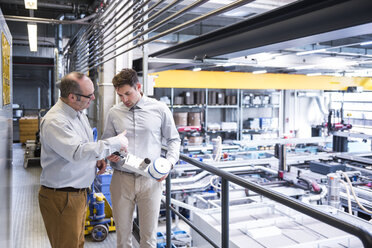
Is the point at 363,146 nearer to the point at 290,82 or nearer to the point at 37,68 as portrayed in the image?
the point at 290,82

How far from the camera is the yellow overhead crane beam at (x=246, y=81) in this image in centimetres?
699

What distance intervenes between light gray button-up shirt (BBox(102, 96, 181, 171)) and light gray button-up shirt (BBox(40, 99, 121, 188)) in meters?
0.27

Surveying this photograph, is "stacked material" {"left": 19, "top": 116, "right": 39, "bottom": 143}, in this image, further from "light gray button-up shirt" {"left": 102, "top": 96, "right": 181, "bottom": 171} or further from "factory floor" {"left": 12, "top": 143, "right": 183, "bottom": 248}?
"light gray button-up shirt" {"left": 102, "top": 96, "right": 181, "bottom": 171}

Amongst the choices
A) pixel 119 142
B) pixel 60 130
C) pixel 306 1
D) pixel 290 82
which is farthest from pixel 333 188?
pixel 290 82

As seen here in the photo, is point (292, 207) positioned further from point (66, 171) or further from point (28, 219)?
point (28, 219)

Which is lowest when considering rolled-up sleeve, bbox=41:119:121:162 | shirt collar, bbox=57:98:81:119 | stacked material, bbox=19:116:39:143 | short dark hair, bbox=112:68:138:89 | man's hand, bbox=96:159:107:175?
stacked material, bbox=19:116:39:143

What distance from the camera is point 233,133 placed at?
14.0m

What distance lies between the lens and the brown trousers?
2.03 metres

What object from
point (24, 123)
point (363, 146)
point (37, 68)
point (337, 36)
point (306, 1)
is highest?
point (37, 68)

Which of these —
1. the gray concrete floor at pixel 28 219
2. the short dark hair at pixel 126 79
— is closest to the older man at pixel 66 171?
the short dark hair at pixel 126 79

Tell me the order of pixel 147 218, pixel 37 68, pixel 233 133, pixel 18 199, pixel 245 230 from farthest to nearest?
pixel 37 68 → pixel 233 133 → pixel 18 199 → pixel 245 230 → pixel 147 218

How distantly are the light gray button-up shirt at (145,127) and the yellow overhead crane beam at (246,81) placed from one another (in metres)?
4.31

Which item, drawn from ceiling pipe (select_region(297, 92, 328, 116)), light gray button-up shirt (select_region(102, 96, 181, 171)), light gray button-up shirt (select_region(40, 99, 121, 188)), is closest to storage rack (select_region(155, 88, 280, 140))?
ceiling pipe (select_region(297, 92, 328, 116))

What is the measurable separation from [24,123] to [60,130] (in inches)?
439
